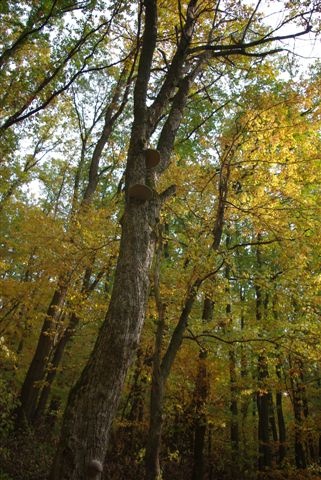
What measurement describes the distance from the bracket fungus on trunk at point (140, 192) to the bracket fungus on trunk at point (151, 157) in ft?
1.70

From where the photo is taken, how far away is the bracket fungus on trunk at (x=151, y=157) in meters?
4.20

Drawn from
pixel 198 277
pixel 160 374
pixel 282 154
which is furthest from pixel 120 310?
pixel 282 154

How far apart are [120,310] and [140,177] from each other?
1.61m

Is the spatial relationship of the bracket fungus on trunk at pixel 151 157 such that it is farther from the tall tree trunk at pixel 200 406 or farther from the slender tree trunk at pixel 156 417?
the tall tree trunk at pixel 200 406

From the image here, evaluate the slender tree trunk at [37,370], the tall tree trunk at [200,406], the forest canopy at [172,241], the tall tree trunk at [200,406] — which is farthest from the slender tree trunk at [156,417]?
the slender tree trunk at [37,370]

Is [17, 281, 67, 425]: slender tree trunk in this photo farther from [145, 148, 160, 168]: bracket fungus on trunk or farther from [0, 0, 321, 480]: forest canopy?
[145, 148, 160, 168]: bracket fungus on trunk

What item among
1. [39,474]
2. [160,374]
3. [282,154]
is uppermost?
[282,154]

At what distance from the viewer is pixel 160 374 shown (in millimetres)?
5848

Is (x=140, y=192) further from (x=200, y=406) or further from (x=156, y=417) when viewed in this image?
(x=200, y=406)

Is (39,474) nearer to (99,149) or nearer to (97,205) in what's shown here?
(99,149)

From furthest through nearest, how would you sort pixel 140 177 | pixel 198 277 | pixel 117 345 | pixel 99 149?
1. pixel 99 149
2. pixel 198 277
3. pixel 140 177
4. pixel 117 345

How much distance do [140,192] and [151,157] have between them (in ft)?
1.98

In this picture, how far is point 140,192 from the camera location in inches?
152

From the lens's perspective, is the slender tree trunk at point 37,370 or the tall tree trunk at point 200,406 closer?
the tall tree trunk at point 200,406
